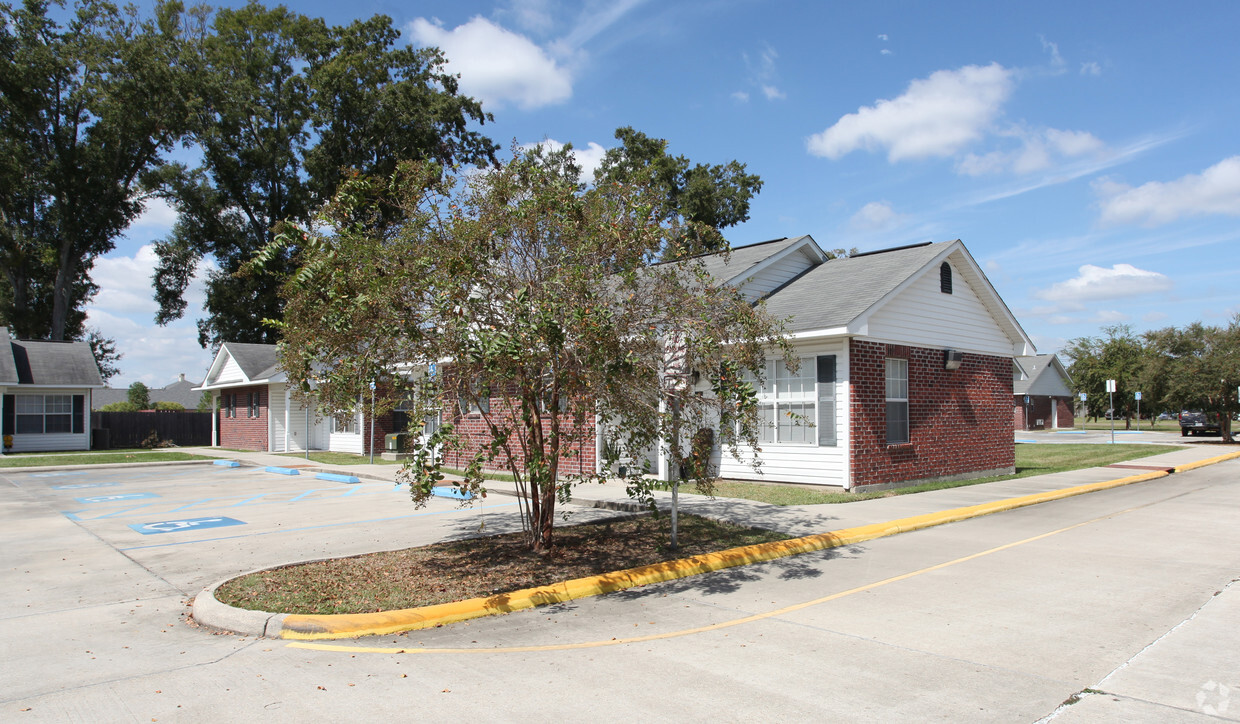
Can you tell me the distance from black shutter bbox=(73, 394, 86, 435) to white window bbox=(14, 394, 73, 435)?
0.14 metres

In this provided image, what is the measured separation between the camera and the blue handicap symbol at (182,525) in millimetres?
11430

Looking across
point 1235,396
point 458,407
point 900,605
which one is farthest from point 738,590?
point 1235,396

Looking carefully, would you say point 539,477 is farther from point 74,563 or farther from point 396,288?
point 74,563

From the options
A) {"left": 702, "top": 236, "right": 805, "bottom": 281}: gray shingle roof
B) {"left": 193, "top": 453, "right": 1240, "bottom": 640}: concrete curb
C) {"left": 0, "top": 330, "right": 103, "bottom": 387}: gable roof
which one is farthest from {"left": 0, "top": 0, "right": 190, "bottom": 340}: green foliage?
{"left": 193, "top": 453, "right": 1240, "bottom": 640}: concrete curb

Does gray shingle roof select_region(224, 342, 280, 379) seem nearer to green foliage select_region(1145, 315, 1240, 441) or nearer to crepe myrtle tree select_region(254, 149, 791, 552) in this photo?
crepe myrtle tree select_region(254, 149, 791, 552)

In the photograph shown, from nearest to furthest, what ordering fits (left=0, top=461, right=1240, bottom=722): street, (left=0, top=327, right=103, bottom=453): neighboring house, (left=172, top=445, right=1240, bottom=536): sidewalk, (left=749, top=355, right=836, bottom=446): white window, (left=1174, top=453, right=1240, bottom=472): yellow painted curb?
(left=0, top=461, right=1240, bottom=722): street → (left=172, top=445, right=1240, bottom=536): sidewalk → (left=749, top=355, right=836, bottom=446): white window → (left=1174, top=453, right=1240, bottom=472): yellow painted curb → (left=0, top=327, right=103, bottom=453): neighboring house

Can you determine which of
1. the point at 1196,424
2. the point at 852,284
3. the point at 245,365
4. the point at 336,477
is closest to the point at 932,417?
the point at 852,284

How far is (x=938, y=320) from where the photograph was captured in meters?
16.9

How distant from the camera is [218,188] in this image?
4591 centimetres

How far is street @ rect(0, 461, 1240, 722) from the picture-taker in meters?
4.75

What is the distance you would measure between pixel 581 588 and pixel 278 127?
154 feet

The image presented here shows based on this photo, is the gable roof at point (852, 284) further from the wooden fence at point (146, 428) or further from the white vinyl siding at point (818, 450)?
the wooden fence at point (146, 428)

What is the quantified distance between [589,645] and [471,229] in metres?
3.99

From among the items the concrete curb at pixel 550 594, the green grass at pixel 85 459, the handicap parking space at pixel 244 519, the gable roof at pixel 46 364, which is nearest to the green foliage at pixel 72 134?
the gable roof at pixel 46 364
